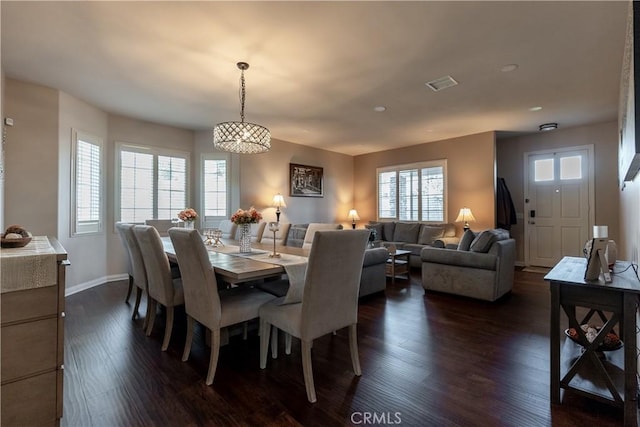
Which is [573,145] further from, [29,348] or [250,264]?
[29,348]

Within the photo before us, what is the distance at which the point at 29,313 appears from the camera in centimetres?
127

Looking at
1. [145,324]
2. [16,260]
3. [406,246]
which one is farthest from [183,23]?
[406,246]

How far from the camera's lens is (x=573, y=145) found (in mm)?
5352

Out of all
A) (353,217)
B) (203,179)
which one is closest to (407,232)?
(353,217)

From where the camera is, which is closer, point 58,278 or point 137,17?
point 58,278

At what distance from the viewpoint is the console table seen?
4.94 feet

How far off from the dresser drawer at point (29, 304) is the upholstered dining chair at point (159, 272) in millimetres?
979

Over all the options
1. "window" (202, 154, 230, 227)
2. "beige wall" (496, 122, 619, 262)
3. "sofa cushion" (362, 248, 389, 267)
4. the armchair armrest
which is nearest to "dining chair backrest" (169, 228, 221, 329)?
"sofa cushion" (362, 248, 389, 267)

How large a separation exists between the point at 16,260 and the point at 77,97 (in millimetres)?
3840

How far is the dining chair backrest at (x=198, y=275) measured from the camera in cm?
188

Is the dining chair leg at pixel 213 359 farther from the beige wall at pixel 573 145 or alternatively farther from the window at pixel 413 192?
the beige wall at pixel 573 145

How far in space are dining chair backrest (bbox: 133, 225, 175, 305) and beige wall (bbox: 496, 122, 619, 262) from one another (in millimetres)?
6379

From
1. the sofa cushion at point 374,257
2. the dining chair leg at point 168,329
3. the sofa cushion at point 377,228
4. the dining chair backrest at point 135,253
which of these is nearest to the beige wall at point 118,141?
the dining chair backrest at point 135,253

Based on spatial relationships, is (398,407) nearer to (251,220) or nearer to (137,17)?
(251,220)
